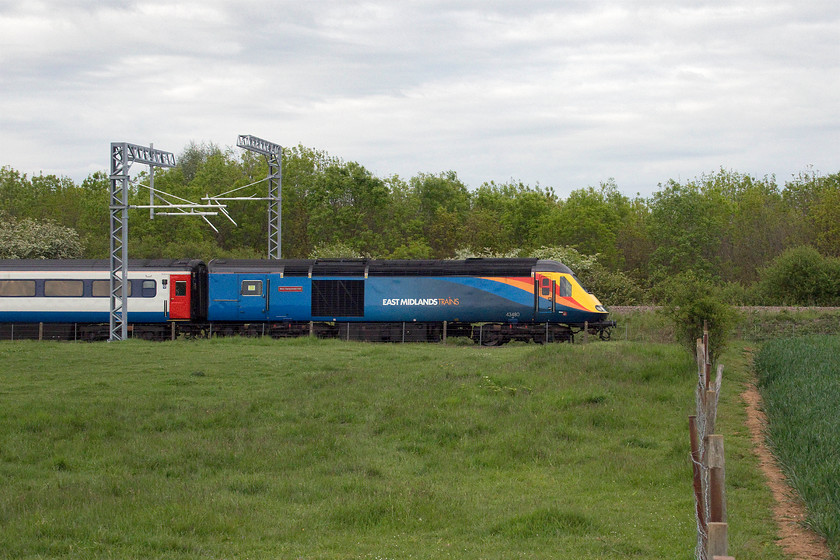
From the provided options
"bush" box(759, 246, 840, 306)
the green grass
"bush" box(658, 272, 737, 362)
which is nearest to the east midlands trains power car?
"bush" box(658, 272, 737, 362)

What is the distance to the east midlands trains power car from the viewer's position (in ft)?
105

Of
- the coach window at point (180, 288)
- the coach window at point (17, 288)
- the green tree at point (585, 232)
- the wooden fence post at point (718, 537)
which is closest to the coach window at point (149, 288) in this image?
the coach window at point (180, 288)

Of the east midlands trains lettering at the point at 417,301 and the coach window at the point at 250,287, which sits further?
the coach window at the point at 250,287

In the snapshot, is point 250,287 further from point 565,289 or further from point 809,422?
point 809,422

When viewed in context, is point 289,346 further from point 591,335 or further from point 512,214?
point 512,214

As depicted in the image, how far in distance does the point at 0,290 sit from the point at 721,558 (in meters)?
34.0

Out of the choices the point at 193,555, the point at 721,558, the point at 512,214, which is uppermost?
the point at 512,214

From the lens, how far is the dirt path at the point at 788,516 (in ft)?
28.3

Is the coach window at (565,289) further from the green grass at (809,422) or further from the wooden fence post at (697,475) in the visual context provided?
the wooden fence post at (697,475)

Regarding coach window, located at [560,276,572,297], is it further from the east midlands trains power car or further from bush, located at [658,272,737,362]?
bush, located at [658,272,737,362]

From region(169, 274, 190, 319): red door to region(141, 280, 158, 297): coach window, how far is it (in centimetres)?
66

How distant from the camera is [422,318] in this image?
3253 cm

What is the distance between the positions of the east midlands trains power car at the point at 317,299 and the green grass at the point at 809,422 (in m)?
8.71

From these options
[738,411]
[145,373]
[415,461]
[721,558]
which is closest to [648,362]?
[738,411]
